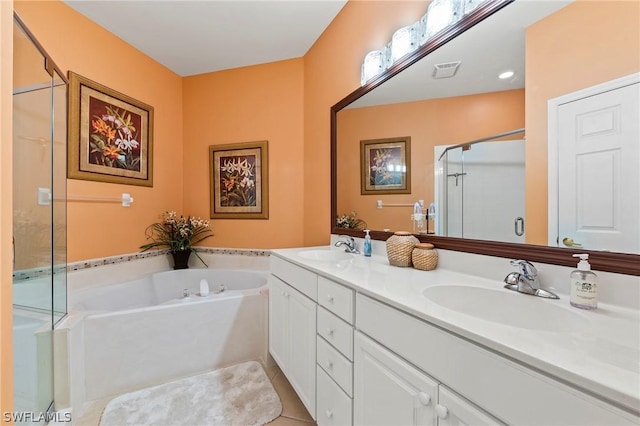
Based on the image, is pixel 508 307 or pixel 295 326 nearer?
pixel 508 307

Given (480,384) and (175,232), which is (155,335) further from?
(480,384)

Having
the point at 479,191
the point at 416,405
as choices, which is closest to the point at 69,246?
the point at 416,405

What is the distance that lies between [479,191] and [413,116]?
544 mm

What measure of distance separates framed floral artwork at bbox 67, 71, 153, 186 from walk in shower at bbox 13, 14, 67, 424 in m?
0.23

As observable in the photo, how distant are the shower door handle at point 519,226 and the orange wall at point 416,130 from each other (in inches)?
13.0

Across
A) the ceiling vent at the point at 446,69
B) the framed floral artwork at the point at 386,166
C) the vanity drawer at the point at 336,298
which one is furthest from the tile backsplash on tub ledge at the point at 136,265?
the ceiling vent at the point at 446,69

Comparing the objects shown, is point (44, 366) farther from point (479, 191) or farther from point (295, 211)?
point (479, 191)

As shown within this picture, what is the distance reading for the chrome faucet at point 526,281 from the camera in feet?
2.48

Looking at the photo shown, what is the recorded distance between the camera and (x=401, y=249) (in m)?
1.22

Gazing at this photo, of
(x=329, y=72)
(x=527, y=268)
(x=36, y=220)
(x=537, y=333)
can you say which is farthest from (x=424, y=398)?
(x=329, y=72)

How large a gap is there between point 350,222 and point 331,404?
1072mm

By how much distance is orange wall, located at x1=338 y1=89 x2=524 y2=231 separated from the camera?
977 mm

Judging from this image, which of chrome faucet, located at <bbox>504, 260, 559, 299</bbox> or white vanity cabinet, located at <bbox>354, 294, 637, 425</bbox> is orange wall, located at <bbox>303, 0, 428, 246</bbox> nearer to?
chrome faucet, located at <bbox>504, 260, 559, 299</bbox>

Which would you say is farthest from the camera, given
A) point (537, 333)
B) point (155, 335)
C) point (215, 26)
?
point (215, 26)
